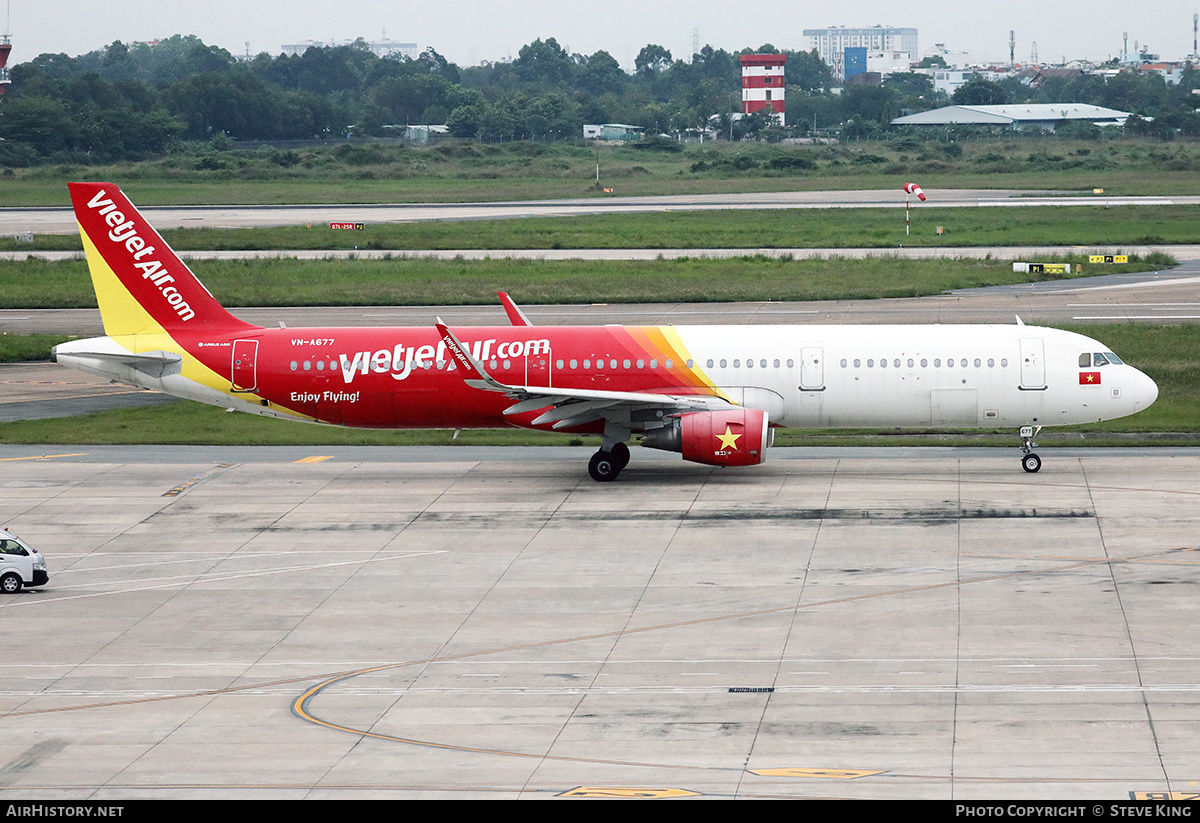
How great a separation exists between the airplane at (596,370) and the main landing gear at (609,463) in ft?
0.14

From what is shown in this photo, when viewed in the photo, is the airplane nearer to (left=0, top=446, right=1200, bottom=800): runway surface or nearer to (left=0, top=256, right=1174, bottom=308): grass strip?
(left=0, top=446, right=1200, bottom=800): runway surface

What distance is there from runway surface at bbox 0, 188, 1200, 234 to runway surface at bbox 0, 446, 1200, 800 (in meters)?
75.2

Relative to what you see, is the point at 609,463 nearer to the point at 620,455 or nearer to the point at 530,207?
the point at 620,455

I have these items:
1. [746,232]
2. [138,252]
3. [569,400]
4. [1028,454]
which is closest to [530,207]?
[746,232]

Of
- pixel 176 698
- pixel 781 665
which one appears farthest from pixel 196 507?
pixel 781 665

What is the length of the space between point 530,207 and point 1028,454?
292 feet

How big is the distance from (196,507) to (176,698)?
14636mm

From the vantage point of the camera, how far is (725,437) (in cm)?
3712

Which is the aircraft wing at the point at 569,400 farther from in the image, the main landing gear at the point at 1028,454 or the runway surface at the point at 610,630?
the main landing gear at the point at 1028,454

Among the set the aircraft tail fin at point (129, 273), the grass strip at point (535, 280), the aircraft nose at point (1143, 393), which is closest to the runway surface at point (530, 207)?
the grass strip at point (535, 280)

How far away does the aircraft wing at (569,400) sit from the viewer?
36.8 meters

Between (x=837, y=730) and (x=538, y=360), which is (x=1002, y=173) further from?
(x=837, y=730)

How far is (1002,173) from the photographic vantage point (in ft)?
497

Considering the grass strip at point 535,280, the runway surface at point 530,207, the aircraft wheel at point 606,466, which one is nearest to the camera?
the aircraft wheel at point 606,466
